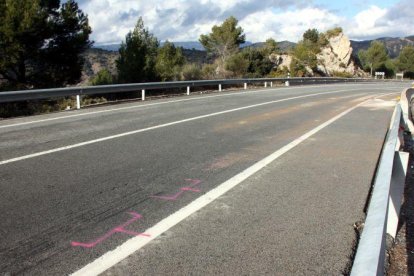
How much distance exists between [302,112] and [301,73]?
172 feet

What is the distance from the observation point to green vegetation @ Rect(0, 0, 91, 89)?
77.2 feet

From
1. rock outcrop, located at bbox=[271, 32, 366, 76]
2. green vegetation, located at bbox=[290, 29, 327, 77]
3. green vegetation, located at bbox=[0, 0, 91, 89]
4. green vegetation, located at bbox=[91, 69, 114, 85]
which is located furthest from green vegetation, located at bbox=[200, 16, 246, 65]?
green vegetation, located at bbox=[0, 0, 91, 89]

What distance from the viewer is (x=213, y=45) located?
221 ft

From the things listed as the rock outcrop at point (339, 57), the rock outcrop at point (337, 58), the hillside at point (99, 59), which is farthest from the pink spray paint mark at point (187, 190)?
the rock outcrop at point (339, 57)

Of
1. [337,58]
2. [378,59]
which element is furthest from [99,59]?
[378,59]

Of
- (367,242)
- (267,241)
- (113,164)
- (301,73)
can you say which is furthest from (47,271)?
(301,73)

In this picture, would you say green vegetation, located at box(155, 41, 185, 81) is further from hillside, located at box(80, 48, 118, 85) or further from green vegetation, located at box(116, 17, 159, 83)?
hillside, located at box(80, 48, 118, 85)

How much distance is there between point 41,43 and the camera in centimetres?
2631

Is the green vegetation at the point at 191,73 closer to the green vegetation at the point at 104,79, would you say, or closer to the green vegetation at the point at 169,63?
the green vegetation at the point at 169,63

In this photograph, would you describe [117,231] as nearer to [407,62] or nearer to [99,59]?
[99,59]

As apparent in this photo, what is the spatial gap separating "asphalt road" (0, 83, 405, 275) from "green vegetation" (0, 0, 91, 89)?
15.3m

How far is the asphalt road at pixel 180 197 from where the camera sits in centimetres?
370

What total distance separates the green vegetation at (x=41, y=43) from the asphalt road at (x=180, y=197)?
601 inches

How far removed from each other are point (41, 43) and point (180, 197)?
2405 centimetres
